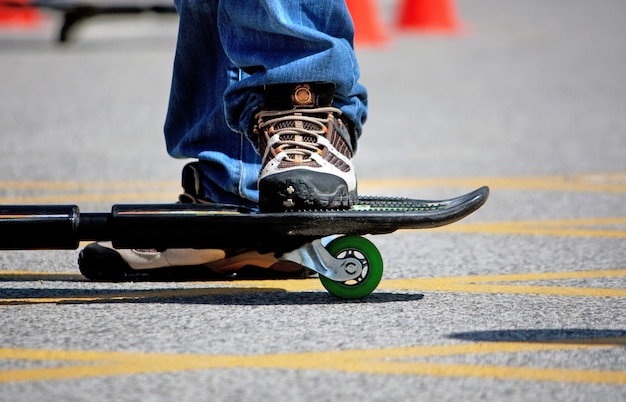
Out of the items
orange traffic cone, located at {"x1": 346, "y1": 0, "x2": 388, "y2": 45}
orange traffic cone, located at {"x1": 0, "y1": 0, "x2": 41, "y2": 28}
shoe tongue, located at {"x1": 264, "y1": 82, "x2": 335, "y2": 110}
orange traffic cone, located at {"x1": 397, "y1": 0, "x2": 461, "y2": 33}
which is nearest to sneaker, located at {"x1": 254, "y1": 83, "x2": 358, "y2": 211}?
shoe tongue, located at {"x1": 264, "y1": 82, "x2": 335, "y2": 110}

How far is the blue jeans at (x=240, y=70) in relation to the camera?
9.97 feet

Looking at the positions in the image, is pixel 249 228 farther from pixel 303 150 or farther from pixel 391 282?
pixel 391 282

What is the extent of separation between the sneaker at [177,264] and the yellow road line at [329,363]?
0.70 m

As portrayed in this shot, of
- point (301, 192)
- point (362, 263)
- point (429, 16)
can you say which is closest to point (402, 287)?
point (362, 263)

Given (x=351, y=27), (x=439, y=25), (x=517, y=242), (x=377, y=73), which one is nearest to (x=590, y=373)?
(x=351, y=27)

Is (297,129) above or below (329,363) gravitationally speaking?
above

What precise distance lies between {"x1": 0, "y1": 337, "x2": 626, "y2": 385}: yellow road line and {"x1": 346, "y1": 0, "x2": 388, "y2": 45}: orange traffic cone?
8191mm

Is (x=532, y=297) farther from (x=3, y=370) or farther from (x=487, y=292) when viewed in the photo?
(x=3, y=370)

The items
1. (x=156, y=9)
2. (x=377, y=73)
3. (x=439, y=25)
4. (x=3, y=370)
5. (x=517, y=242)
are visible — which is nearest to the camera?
(x=3, y=370)

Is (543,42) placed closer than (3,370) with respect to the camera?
A: No

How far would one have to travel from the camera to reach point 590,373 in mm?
2422

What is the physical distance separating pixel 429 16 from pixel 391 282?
31.3ft

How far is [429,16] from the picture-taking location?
12.6 meters

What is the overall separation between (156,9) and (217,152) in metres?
7.00
